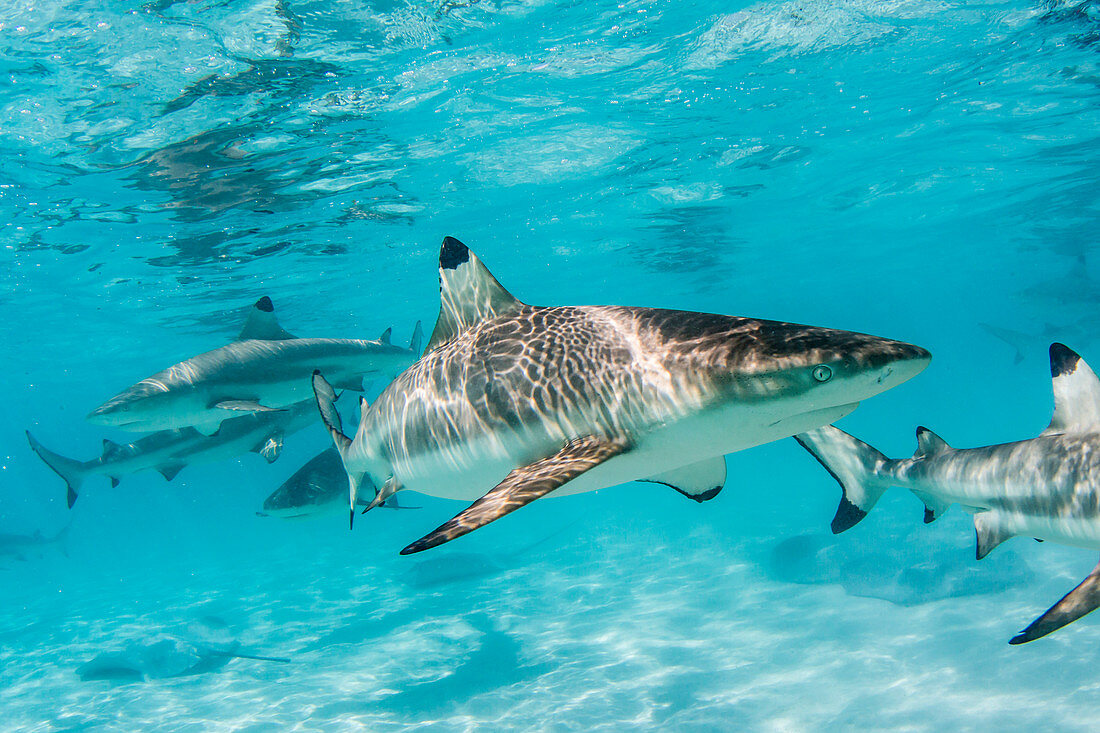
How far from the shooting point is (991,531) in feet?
16.4

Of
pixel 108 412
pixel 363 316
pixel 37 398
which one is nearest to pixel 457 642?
pixel 108 412

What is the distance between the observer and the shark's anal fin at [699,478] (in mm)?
3701

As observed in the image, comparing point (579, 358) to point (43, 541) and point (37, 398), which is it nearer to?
point (43, 541)

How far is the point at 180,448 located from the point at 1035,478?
14.1 metres

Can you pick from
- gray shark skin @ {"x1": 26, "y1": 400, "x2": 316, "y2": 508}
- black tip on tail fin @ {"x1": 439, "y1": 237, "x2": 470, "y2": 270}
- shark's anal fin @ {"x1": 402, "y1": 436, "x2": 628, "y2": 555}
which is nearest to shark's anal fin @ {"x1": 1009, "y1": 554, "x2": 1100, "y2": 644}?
shark's anal fin @ {"x1": 402, "y1": 436, "x2": 628, "y2": 555}

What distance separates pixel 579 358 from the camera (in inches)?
135

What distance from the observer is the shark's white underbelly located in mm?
2781

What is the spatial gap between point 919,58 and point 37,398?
5847 centimetres

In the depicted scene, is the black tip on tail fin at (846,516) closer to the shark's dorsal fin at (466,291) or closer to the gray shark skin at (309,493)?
the shark's dorsal fin at (466,291)

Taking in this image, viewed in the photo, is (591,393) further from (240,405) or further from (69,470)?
(69,470)

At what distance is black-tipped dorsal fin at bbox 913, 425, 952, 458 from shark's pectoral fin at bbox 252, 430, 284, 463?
9523mm

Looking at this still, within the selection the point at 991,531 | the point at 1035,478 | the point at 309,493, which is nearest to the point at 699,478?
the point at 1035,478

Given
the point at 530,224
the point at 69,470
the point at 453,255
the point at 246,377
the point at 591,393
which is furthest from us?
the point at 530,224

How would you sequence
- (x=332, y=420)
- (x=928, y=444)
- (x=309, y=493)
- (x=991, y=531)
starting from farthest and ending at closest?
(x=309, y=493) → (x=928, y=444) → (x=332, y=420) → (x=991, y=531)
